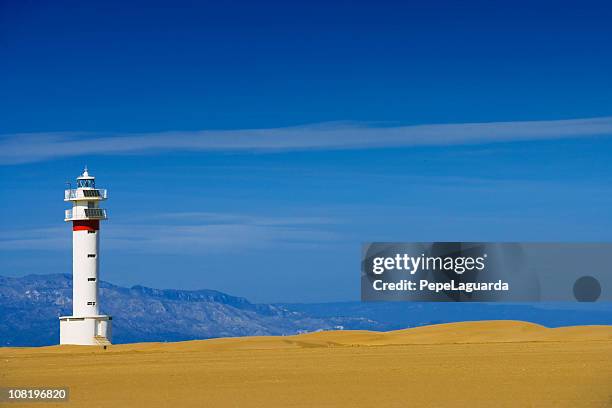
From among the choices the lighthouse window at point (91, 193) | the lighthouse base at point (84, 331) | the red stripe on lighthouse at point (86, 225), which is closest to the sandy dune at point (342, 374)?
the lighthouse base at point (84, 331)

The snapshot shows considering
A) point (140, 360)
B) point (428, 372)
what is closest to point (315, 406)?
point (428, 372)

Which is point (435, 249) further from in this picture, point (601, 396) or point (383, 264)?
point (601, 396)

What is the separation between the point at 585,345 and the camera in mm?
45594

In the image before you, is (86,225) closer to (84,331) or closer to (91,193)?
(91,193)

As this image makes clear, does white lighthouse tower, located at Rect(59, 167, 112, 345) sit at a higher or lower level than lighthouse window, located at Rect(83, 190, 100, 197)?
lower

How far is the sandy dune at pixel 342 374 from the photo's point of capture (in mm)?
27188

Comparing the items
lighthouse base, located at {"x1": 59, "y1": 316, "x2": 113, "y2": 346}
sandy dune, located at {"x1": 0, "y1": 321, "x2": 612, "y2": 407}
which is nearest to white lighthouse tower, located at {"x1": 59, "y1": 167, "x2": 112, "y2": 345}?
lighthouse base, located at {"x1": 59, "y1": 316, "x2": 113, "y2": 346}

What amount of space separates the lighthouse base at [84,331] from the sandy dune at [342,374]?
27.0 ft

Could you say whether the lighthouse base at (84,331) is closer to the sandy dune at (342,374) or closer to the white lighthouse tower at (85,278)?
the white lighthouse tower at (85,278)

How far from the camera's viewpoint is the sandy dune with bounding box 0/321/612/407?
27188mm

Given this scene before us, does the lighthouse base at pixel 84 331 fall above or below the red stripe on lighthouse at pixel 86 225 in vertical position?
below

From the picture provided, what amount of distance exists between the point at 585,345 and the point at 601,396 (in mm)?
19112

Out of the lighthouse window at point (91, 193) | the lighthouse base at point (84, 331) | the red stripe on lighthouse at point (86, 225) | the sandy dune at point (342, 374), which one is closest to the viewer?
the sandy dune at point (342, 374)

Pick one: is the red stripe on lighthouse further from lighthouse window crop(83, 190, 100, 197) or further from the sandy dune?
the sandy dune
